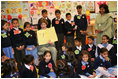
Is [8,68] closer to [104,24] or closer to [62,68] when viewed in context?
[62,68]

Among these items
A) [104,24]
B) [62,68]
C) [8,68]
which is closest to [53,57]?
[62,68]

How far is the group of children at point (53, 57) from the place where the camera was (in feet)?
8.34

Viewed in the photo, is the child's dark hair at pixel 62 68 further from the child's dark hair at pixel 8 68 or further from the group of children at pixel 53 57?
the child's dark hair at pixel 8 68

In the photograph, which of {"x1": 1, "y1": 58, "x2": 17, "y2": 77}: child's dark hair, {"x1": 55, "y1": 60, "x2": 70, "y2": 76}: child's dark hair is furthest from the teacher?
{"x1": 1, "y1": 58, "x2": 17, "y2": 77}: child's dark hair

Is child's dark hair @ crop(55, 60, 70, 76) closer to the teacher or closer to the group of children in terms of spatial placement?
the group of children

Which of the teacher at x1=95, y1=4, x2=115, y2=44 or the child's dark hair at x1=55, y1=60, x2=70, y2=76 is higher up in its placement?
the teacher at x1=95, y1=4, x2=115, y2=44

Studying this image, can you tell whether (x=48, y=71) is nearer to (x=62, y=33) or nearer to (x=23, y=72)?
(x=23, y=72)

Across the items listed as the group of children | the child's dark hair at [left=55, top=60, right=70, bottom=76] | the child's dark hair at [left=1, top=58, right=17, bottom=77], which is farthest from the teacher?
the child's dark hair at [left=1, top=58, right=17, bottom=77]

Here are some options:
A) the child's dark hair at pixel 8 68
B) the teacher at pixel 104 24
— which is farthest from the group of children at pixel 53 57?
the teacher at pixel 104 24

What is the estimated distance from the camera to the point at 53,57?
3.21m

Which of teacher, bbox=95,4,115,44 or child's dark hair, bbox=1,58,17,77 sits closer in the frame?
child's dark hair, bbox=1,58,17,77

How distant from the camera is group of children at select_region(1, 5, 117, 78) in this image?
2541 millimetres

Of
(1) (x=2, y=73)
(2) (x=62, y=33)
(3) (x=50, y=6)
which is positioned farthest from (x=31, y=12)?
(1) (x=2, y=73)

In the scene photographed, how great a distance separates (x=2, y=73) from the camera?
247 centimetres
